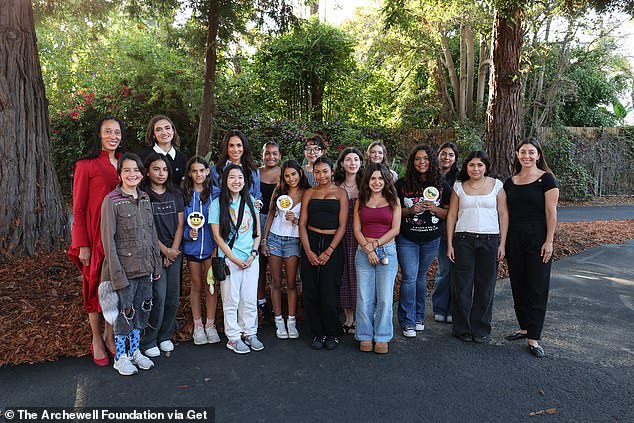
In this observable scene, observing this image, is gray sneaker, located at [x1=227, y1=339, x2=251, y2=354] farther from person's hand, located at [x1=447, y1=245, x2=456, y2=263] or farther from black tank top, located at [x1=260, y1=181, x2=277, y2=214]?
person's hand, located at [x1=447, y1=245, x2=456, y2=263]

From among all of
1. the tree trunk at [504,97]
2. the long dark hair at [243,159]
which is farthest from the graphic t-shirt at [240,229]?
the tree trunk at [504,97]

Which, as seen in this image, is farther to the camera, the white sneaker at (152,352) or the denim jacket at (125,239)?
the white sneaker at (152,352)

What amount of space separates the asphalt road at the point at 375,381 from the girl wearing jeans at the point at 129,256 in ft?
0.93

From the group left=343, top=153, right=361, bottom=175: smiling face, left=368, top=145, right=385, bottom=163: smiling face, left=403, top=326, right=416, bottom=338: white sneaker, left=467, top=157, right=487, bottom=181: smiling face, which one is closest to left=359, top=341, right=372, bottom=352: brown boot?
left=403, top=326, right=416, bottom=338: white sneaker

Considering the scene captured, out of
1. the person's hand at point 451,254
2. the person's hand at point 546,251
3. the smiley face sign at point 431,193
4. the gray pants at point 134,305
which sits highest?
the smiley face sign at point 431,193

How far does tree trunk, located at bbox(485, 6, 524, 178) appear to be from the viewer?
327 inches

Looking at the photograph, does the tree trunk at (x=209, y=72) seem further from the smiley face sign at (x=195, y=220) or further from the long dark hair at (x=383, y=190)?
the long dark hair at (x=383, y=190)

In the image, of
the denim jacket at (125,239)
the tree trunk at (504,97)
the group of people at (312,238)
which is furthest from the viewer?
the tree trunk at (504,97)

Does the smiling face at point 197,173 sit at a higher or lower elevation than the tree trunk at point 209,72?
lower

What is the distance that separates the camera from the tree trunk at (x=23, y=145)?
6.23 m

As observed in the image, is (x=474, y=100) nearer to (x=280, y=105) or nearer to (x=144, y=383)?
(x=280, y=105)

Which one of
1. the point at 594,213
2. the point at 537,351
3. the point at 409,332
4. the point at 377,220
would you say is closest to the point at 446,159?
the point at 377,220

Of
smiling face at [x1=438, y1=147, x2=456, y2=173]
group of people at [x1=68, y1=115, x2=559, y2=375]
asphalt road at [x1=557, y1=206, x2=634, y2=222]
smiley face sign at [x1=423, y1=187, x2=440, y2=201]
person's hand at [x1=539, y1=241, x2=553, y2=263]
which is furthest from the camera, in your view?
asphalt road at [x1=557, y1=206, x2=634, y2=222]

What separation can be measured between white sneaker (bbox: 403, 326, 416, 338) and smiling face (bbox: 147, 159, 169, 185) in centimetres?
288
